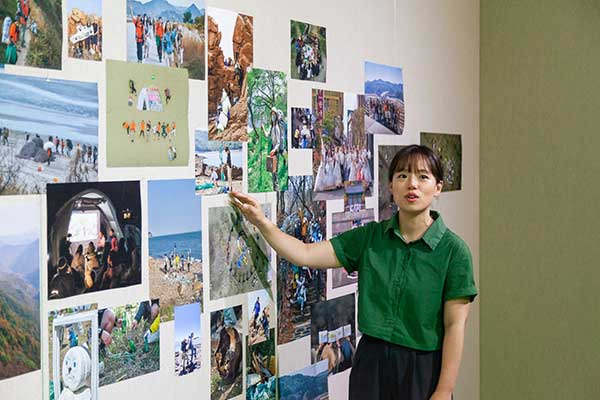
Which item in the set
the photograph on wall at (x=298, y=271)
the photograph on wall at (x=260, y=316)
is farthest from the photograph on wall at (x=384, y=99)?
the photograph on wall at (x=260, y=316)

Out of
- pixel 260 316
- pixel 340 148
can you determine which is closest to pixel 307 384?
pixel 260 316

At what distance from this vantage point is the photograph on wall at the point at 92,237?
1.61 metres

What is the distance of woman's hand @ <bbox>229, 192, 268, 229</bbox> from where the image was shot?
2.06 meters

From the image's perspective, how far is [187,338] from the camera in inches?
76.4

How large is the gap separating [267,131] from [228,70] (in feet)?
0.76

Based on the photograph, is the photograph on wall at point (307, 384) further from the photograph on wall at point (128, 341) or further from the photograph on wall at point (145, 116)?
the photograph on wall at point (145, 116)

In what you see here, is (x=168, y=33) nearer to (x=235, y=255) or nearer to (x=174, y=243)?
(x=174, y=243)

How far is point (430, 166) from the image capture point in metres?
2.06

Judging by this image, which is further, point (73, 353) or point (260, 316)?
point (260, 316)

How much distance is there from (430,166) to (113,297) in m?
0.91

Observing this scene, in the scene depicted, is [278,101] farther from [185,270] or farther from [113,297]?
[113,297]
